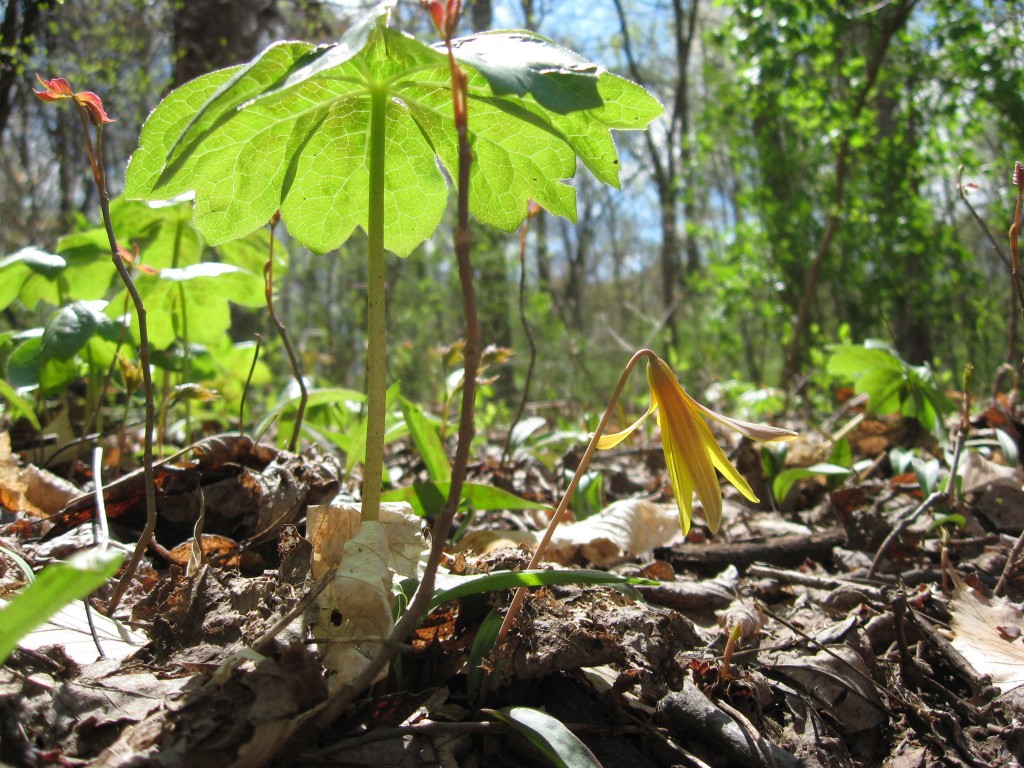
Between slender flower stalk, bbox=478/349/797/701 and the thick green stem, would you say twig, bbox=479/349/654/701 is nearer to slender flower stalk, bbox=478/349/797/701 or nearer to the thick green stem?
slender flower stalk, bbox=478/349/797/701

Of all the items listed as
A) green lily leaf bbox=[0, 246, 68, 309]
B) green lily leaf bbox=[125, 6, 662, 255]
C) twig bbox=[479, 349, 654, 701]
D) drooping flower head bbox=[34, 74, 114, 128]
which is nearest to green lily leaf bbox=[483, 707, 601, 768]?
twig bbox=[479, 349, 654, 701]

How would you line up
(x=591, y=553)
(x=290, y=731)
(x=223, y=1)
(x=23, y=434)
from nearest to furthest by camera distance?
(x=290, y=731)
(x=591, y=553)
(x=23, y=434)
(x=223, y=1)

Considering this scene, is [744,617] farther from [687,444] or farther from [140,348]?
[140,348]

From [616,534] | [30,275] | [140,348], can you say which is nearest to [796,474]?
[616,534]

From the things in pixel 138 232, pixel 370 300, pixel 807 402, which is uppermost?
pixel 138 232

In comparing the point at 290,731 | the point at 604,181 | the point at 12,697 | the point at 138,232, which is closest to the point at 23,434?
the point at 138,232

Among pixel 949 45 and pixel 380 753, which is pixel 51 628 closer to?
pixel 380 753
